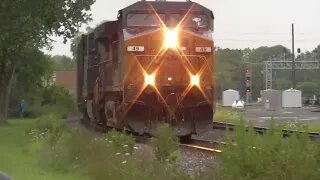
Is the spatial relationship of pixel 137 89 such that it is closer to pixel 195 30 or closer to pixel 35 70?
pixel 195 30

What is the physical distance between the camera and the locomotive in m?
19.0

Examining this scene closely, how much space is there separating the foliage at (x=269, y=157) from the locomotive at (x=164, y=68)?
10701 mm

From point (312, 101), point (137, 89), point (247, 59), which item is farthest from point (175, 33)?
point (247, 59)

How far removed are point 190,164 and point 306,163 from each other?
5.84 metres

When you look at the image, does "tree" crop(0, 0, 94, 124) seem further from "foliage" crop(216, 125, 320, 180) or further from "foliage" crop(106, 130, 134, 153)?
"foliage" crop(216, 125, 320, 180)

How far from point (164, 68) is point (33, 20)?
38.2 feet

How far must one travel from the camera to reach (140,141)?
19266 millimetres

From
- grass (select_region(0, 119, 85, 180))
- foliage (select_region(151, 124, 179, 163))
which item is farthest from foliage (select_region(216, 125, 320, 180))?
grass (select_region(0, 119, 85, 180))

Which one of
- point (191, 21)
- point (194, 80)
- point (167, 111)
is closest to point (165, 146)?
point (167, 111)

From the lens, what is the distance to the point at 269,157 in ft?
25.1

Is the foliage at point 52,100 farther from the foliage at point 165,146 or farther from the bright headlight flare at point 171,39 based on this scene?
the foliage at point 165,146

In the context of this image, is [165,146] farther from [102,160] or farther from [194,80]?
[194,80]

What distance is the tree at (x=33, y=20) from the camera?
93.0ft

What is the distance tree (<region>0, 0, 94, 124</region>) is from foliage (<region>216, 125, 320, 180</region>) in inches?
851
